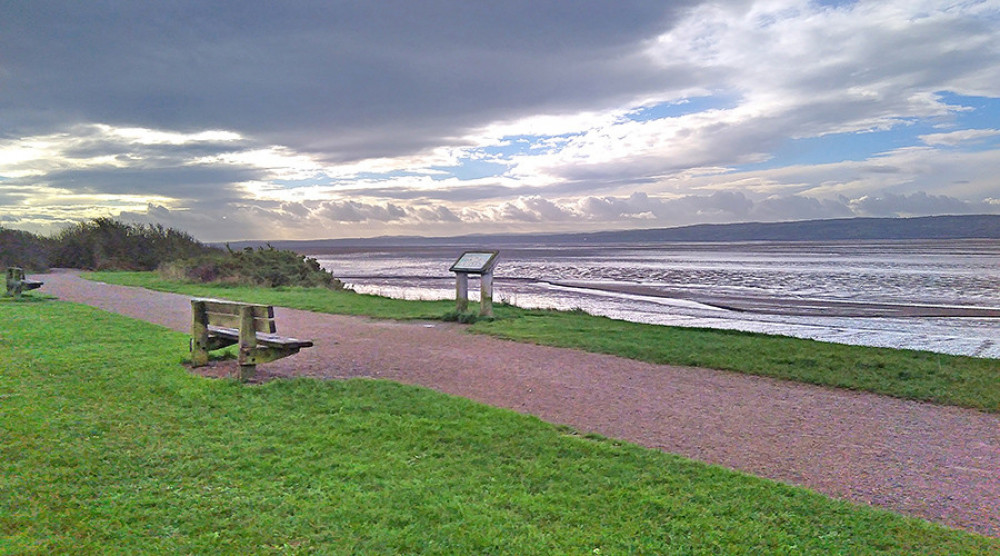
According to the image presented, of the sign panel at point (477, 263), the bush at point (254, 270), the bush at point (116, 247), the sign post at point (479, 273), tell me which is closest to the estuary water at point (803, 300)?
the bush at point (254, 270)

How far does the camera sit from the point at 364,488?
4.52 metres

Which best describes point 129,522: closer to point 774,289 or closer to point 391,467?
point 391,467

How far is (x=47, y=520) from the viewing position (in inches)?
154

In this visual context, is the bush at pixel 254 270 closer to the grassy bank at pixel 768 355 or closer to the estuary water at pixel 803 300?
the estuary water at pixel 803 300

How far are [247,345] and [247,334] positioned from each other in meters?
0.13

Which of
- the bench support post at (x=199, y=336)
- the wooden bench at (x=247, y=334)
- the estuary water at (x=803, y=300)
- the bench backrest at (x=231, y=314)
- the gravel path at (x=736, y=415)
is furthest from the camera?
the estuary water at (x=803, y=300)

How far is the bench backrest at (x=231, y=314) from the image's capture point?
290 inches

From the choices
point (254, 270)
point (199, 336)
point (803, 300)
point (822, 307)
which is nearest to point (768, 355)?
point (199, 336)

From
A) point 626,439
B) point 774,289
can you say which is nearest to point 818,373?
point 626,439

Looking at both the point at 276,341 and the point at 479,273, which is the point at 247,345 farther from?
the point at 479,273

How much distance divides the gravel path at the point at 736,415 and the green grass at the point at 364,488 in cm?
52

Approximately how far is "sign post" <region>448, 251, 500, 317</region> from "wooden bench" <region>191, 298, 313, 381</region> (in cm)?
643

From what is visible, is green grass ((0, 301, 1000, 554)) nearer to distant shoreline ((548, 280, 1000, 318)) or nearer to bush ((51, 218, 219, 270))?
distant shoreline ((548, 280, 1000, 318))

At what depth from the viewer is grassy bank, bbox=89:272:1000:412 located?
330 inches
